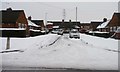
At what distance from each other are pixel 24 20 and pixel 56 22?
101 meters

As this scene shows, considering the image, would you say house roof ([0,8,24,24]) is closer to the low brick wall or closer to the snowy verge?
the low brick wall

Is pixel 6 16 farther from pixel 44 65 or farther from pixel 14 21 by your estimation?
pixel 44 65

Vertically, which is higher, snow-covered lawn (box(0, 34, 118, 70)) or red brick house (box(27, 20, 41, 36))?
snow-covered lawn (box(0, 34, 118, 70))

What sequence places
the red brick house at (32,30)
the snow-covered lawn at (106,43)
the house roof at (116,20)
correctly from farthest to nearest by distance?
1. the house roof at (116,20)
2. the red brick house at (32,30)
3. the snow-covered lawn at (106,43)

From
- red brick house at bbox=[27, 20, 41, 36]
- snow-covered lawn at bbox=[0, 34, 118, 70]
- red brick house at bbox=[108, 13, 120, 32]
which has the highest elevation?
red brick house at bbox=[108, 13, 120, 32]

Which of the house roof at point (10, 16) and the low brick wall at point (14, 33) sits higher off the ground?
the house roof at point (10, 16)

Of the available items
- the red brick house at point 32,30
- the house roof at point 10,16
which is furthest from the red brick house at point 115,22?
the house roof at point 10,16

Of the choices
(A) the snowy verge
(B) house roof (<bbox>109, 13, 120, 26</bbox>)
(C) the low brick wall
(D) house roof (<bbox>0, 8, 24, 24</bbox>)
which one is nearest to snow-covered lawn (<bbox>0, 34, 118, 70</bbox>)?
(A) the snowy verge

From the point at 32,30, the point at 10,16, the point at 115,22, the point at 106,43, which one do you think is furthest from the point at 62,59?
the point at 115,22

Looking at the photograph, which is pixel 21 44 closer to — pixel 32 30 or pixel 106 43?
pixel 106 43

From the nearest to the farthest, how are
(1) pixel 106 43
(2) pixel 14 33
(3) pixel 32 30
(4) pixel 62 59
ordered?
1. (4) pixel 62 59
2. (1) pixel 106 43
3. (2) pixel 14 33
4. (3) pixel 32 30

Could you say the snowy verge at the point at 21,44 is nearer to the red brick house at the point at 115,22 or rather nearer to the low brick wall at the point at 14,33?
the low brick wall at the point at 14,33

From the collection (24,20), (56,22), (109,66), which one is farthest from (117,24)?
(56,22)

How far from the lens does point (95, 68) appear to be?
10016 mm
